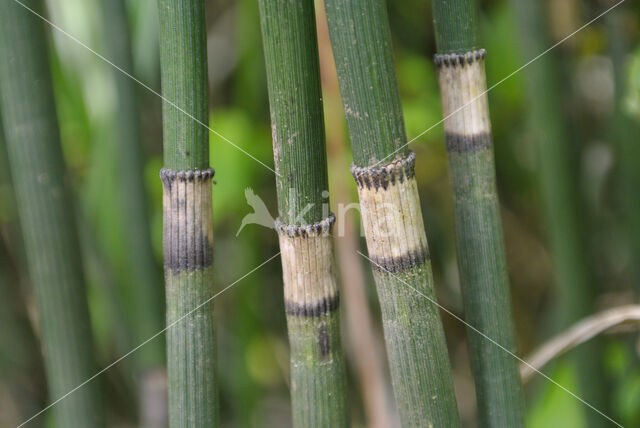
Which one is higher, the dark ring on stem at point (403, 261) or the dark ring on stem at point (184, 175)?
the dark ring on stem at point (184, 175)

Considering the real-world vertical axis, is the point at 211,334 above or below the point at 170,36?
below

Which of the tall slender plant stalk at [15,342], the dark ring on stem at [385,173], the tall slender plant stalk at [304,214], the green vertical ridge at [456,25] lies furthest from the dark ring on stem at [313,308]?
the tall slender plant stalk at [15,342]

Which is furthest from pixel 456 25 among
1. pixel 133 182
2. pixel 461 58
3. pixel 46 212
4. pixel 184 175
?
pixel 133 182

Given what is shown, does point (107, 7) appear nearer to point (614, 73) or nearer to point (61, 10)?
point (61, 10)

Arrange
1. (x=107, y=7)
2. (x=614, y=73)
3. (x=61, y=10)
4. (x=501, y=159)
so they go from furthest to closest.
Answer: (x=501, y=159)
(x=61, y=10)
(x=614, y=73)
(x=107, y=7)

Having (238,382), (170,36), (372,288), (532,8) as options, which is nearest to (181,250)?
(170,36)

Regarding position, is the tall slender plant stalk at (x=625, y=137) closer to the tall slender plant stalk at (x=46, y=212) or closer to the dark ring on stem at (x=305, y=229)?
the dark ring on stem at (x=305, y=229)

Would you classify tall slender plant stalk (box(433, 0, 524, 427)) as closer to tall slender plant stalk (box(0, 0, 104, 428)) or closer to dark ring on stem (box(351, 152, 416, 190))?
dark ring on stem (box(351, 152, 416, 190))

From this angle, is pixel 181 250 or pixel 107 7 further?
pixel 107 7
